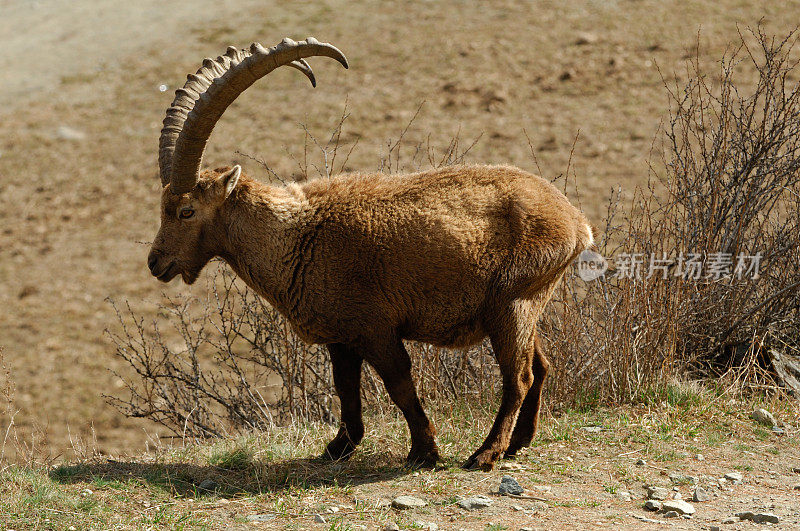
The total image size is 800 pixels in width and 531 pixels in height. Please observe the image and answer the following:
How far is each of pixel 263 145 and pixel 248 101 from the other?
2.91m

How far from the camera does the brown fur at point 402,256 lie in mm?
5660

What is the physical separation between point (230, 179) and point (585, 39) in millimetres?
16495

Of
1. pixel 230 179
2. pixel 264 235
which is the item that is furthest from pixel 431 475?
pixel 230 179

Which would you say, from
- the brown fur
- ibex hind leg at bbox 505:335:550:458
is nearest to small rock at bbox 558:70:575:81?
the brown fur

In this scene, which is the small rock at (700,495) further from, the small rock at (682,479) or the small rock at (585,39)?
the small rock at (585,39)

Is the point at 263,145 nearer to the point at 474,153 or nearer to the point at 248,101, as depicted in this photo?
the point at 248,101

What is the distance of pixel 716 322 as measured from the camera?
7.76 m

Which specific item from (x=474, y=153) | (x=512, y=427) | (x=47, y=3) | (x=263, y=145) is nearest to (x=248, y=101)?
(x=263, y=145)

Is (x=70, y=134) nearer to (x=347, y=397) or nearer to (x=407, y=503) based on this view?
(x=347, y=397)

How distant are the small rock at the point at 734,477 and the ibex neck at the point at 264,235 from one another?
10.4 feet

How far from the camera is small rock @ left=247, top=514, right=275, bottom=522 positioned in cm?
501

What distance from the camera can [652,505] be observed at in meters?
5.20

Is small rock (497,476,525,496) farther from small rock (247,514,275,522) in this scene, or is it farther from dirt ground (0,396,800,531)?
small rock (247,514,275,522)

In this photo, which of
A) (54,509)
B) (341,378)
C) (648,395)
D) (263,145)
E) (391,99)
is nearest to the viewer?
(54,509)
